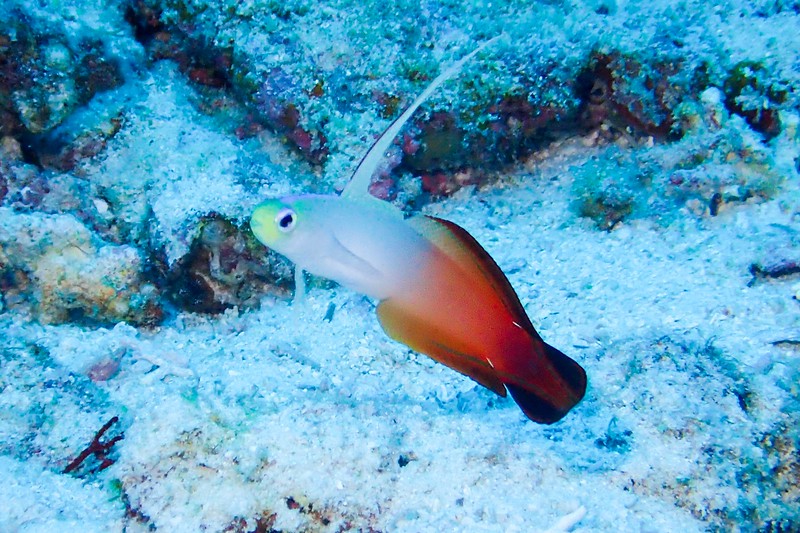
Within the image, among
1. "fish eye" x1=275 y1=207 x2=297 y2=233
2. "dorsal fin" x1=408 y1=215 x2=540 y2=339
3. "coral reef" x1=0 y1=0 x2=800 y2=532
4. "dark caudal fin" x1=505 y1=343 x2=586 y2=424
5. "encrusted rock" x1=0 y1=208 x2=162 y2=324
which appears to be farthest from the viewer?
"encrusted rock" x1=0 y1=208 x2=162 y2=324

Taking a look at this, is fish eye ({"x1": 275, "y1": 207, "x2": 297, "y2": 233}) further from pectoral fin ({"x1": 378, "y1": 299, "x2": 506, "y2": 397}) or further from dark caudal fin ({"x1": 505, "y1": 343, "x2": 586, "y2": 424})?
dark caudal fin ({"x1": 505, "y1": 343, "x2": 586, "y2": 424})

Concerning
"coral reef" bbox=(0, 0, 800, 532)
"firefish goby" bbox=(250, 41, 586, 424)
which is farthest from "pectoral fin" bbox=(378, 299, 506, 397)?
"coral reef" bbox=(0, 0, 800, 532)

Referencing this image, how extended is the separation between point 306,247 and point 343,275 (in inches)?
5.2

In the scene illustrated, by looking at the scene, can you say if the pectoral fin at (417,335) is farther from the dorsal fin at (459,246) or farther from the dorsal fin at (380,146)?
the dorsal fin at (380,146)

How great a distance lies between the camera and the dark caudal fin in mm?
1556

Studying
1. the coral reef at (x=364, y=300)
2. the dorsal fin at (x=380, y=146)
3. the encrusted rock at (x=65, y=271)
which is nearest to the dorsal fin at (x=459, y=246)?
the dorsal fin at (x=380, y=146)

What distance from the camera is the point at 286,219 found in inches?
50.2

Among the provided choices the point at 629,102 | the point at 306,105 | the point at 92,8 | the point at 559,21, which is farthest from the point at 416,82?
the point at 92,8

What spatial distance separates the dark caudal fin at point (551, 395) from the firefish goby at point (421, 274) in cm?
5

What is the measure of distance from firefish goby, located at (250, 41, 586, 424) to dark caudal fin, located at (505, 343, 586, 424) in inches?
1.8

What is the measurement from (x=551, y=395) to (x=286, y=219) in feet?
3.02

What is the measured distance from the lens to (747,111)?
3.79m

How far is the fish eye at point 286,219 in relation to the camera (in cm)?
126

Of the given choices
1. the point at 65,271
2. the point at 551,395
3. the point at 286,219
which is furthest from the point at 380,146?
the point at 65,271
